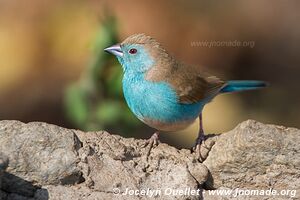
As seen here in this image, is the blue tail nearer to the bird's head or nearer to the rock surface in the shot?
the bird's head

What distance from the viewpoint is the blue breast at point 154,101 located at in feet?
18.0

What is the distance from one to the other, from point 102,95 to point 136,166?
1.88 m

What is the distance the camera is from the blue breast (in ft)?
18.0

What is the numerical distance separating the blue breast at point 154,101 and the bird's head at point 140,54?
0.08m

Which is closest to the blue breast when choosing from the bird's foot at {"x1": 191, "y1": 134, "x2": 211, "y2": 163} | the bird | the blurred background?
the bird
